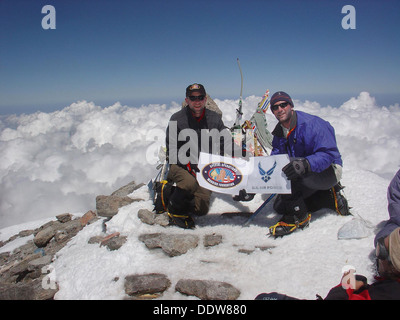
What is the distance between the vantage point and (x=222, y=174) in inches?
214

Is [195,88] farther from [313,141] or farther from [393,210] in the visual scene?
[393,210]

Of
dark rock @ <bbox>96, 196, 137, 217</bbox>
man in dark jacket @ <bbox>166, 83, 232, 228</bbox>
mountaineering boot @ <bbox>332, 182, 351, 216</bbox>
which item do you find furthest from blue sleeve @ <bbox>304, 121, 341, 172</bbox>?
dark rock @ <bbox>96, 196, 137, 217</bbox>

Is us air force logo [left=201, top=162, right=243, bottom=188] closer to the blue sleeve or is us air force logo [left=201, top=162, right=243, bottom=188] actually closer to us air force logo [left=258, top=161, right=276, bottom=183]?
us air force logo [left=258, top=161, right=276, bottom=183]

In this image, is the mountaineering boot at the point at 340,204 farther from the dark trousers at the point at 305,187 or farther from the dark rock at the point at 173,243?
the dark rock at the point at 173,243

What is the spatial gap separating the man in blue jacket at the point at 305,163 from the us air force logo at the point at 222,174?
3.53ft

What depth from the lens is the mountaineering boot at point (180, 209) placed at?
19.2 ft

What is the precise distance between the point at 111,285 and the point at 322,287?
3.27 metres

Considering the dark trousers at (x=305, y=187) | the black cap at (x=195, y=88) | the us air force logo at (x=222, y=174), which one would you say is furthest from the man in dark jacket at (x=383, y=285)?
the black cap at (x=195, y=88)

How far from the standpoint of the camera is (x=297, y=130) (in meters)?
4.79

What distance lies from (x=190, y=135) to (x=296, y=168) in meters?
2.93

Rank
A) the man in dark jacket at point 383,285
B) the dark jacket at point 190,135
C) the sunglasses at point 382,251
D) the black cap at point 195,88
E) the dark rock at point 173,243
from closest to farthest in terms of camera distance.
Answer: the man in dark jacket at point 383,285
the sunglasses at point 382,251
the dark rock at point 173,243
the black cap at point 195,88
the dark jacket at point 190,135

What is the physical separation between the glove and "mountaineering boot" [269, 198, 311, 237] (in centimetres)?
76
